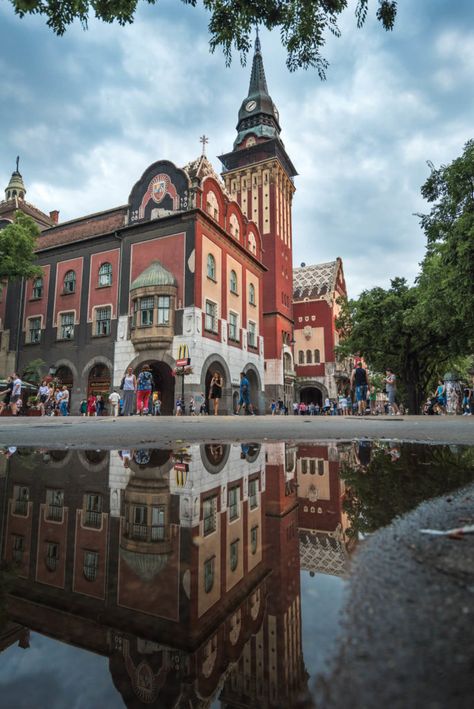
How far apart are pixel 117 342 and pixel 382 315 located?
15614 millimetres

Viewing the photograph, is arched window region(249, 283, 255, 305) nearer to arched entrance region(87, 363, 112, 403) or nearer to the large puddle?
arched entrance region(87, 363, 112, 403)

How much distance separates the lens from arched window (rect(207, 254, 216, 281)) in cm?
2605

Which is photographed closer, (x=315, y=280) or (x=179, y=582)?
(x=179, y=582)

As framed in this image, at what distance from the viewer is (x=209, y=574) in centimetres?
129

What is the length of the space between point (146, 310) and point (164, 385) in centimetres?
531

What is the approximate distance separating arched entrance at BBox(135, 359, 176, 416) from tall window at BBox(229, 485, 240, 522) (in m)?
24.7

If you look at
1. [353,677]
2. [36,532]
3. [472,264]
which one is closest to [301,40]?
[36,532]

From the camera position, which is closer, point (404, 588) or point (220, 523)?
point (404, 588)

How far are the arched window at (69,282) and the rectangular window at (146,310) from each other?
6907mm

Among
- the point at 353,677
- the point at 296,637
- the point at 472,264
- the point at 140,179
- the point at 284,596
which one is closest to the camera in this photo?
the point at 353,677

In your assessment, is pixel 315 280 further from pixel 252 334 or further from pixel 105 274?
pixel 105 274

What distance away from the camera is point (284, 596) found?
1123 mm

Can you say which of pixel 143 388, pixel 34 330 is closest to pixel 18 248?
pixel 34 330

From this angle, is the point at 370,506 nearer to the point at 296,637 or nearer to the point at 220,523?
the point at 220,523
